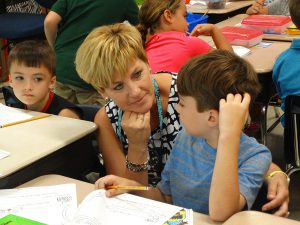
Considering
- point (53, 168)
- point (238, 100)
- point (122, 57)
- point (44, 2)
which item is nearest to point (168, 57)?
point (122, 57)

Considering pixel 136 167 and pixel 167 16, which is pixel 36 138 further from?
pixel 167 16

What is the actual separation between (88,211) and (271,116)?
2701mm

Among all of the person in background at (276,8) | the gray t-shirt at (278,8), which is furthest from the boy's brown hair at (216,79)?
the gray t-shirt at (278,8)

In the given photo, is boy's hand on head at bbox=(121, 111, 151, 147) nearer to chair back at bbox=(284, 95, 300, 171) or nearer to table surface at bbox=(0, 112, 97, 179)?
table surface at bbox=(0, 112, 97, 179)

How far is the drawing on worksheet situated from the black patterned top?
0.49 meters

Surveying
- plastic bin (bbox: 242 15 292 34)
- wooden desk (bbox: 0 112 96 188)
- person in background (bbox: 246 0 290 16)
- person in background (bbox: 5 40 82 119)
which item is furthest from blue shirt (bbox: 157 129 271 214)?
person in background (bbox: 246 0 290 16)

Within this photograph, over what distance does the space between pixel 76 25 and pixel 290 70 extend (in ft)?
4.40

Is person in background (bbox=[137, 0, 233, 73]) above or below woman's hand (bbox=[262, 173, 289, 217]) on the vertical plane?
above

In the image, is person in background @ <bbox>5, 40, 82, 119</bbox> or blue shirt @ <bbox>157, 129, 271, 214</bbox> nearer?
blue shirt @ <bbox>157, 129, 271, 214</bbox>

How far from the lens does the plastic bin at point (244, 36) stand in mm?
2742

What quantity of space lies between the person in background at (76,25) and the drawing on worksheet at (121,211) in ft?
5.07

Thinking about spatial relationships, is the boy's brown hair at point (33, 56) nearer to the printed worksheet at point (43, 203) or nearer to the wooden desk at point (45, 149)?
the wooden desk at point (45, 149)

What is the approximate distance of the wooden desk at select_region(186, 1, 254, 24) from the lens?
387cm

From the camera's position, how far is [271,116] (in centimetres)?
360
